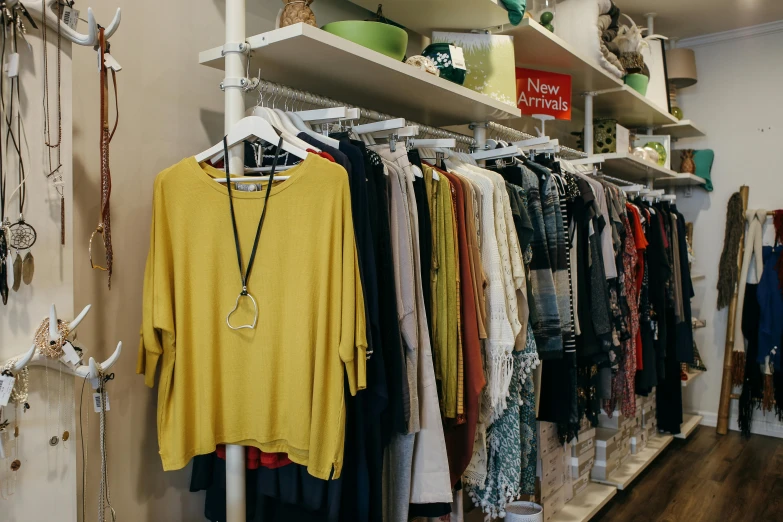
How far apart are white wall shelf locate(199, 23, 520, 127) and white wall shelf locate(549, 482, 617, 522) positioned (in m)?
1.68

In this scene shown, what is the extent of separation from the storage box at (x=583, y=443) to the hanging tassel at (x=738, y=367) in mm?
1729

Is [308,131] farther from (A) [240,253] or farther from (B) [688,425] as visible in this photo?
(B) [688,425]

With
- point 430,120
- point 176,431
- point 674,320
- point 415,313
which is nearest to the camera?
point 176,431

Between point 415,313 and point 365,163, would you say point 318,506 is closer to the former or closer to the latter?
point 415,313

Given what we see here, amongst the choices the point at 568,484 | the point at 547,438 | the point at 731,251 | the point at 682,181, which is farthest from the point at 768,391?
the point at 547,438

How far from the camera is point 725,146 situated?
432 cm

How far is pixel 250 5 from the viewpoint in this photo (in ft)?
5.81

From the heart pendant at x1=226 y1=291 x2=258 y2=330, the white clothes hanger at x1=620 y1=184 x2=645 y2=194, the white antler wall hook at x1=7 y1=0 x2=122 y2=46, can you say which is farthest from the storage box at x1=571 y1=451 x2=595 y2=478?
the white antler wall hook at x1=7 y1=0 x2=122 y2=46

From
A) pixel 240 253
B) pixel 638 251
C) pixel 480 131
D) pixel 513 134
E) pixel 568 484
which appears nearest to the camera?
pixel 240 253

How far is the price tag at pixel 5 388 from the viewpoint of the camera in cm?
98

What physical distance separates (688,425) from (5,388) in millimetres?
4093

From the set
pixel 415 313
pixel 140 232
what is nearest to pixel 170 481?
pixel 140 232

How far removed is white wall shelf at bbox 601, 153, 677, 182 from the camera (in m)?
3.19

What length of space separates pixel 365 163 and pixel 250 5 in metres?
0.73
